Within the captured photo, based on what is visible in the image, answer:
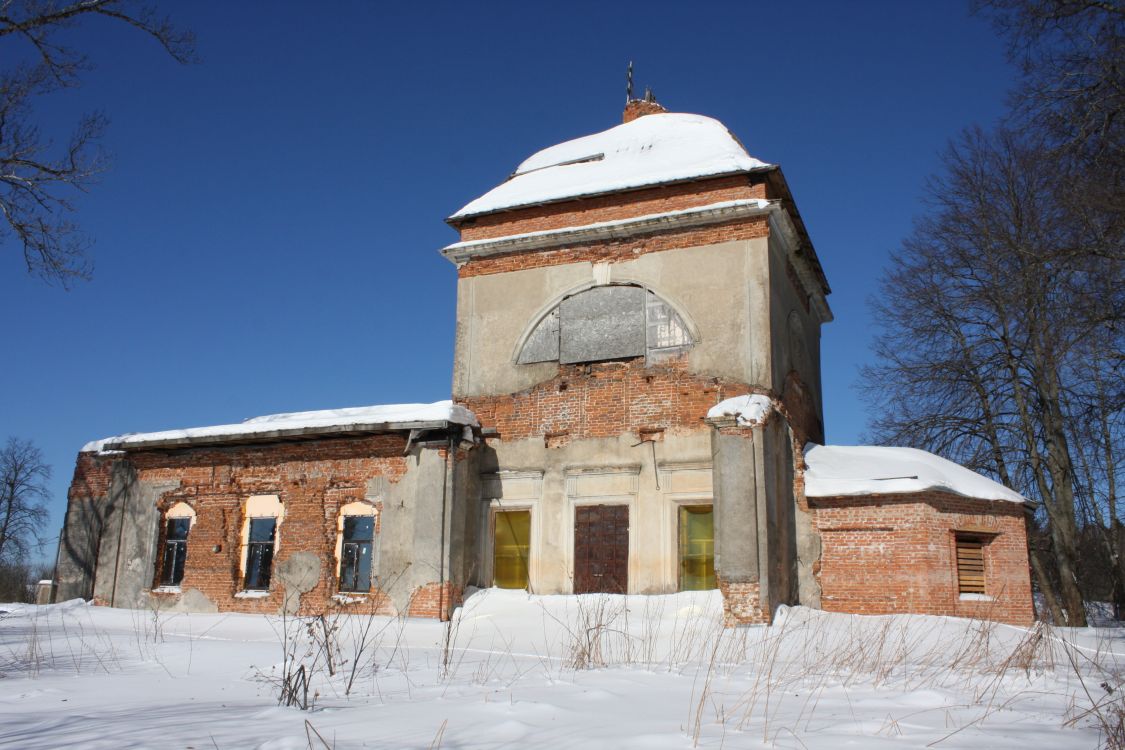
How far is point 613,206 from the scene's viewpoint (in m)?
16.7

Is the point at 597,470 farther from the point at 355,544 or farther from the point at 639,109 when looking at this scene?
the point at 639,109

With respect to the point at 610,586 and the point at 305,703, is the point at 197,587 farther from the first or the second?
the point at 305,703

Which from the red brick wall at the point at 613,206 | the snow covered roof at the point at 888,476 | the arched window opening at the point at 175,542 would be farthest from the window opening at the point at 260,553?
the snow covered roof at the point at 888,476

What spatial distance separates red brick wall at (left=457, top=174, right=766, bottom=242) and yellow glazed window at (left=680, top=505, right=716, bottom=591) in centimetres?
572

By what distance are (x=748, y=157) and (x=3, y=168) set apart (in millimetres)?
12172

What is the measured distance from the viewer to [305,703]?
5.36m

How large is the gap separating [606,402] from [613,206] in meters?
3.98

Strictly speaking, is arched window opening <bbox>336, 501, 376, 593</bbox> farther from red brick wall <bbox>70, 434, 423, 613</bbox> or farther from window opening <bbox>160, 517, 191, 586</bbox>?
window opening <bbox>160, 517, 191, 586</bbox>

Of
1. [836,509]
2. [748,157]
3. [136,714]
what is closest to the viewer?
[136,714]

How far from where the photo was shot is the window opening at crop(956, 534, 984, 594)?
1423 centimetres

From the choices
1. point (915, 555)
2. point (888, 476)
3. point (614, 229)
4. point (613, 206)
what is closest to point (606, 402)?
point (614, 229)

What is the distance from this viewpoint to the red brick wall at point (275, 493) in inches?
595

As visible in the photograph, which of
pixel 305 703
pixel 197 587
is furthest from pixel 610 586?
pixel 305 703

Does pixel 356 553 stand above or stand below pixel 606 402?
below
